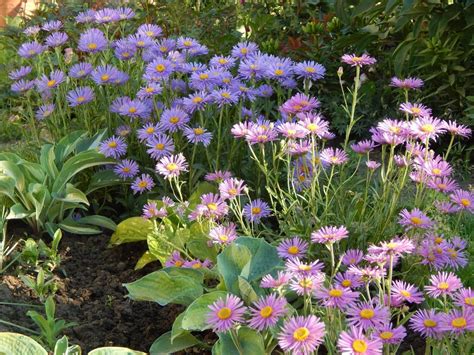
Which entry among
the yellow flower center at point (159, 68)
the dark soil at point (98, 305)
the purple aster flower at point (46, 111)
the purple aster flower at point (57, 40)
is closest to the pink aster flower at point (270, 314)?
the dark soil at point (98, 305)

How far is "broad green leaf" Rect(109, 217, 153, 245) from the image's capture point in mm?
2793

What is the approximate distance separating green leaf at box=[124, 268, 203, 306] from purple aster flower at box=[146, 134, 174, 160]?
660mm

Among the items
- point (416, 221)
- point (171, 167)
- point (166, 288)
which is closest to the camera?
point (416, 221)

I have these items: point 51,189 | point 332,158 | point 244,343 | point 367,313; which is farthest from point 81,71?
point 367,313

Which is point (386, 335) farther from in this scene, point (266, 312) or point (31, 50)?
point (31, 50)

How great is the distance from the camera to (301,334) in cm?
150

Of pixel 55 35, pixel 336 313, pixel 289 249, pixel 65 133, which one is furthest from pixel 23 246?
pixel 336 313

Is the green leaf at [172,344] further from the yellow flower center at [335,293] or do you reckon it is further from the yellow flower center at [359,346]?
the yellow flower center at [359,346]

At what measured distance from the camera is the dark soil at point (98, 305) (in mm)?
2336

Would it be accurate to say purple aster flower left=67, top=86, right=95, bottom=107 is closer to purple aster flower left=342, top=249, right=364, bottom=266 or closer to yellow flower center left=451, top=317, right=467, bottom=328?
purple aster flower left=342, top=249, right=364, bottom=266

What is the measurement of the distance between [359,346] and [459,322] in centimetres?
25

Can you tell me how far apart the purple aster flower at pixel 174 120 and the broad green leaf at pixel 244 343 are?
41.5 inches

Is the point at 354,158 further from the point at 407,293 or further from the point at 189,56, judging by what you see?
the point at 407,293

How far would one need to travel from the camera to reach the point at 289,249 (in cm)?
203
